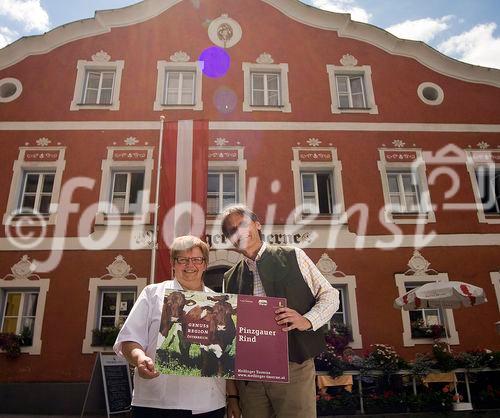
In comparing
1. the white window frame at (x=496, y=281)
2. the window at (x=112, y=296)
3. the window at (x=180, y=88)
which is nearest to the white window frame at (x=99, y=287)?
the window at (x=112, y=296)

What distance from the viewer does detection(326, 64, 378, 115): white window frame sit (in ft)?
40.8

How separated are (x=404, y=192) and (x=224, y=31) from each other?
738 cm

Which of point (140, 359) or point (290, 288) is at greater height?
point (290, 288)

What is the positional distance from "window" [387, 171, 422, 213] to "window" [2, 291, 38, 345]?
31.0 feet

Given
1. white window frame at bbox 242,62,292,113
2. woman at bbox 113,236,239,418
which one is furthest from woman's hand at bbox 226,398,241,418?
white window frame at bbox 242,62,292,113

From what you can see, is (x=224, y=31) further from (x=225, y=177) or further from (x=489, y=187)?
(x=489, y=187)

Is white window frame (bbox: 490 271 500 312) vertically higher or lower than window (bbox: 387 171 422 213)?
lower

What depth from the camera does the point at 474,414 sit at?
773 cm

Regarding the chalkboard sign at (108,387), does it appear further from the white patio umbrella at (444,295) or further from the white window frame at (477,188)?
the white window frame at (477,188)

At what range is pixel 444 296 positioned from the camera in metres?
8.62

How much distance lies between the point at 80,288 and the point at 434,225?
914 centimetres

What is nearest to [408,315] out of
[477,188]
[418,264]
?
[418,264]

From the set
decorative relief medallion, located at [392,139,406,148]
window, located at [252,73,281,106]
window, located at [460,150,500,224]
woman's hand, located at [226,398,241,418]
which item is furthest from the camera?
window, located at [252,73,281,106]

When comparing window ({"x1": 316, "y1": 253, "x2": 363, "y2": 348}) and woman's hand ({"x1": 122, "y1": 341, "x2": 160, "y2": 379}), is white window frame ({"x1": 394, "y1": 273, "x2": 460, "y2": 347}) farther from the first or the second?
woman's hand ({"x1": 122, "y1": 341, "x2": 160, "y2": 379})
